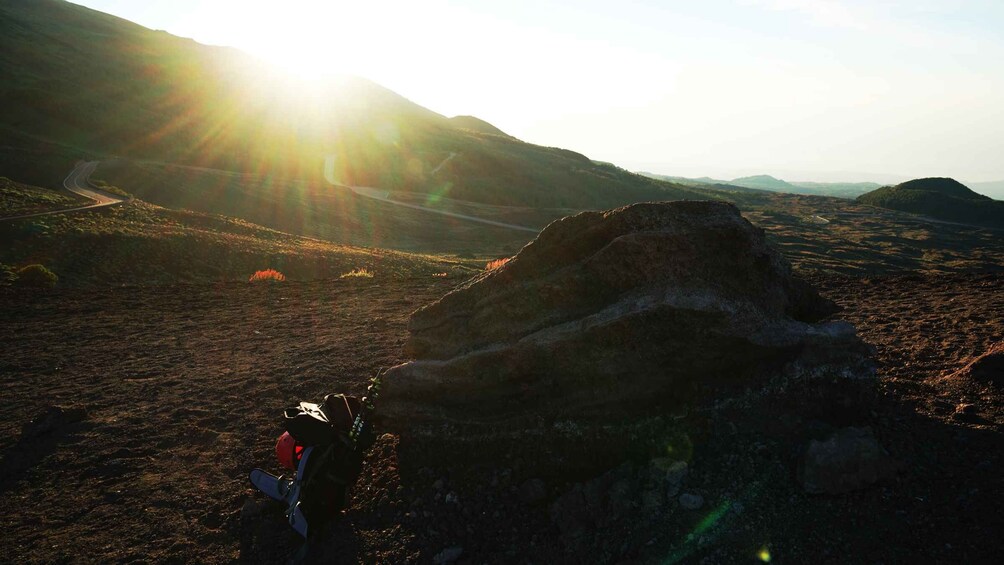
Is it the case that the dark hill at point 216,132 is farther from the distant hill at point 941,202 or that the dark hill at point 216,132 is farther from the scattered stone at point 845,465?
the scattered stone at point 845,465

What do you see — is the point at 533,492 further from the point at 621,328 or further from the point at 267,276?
the point at 267,276

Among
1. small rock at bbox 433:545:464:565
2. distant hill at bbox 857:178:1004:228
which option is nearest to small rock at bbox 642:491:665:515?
small rock at bbox 433:545:464:565

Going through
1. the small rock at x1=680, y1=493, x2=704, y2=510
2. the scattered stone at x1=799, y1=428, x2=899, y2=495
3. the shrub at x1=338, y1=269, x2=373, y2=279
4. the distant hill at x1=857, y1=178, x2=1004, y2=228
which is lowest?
the shrub at x1=338, y1=269, x2=373, y2=279

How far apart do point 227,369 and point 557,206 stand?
Result: 269ft

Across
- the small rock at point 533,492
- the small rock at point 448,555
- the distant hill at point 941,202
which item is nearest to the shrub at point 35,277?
the small rock at point 448,555

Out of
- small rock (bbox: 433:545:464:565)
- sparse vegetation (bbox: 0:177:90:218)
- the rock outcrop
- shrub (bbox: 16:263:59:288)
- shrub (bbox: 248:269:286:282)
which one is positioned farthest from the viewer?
sparse vegetation (bbox: 0:177:90:218)

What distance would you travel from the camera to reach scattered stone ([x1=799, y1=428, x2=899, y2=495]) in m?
5.21

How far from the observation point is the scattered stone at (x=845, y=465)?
521 centimetres

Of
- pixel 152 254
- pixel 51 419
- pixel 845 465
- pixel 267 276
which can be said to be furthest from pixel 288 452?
pixel 152 254

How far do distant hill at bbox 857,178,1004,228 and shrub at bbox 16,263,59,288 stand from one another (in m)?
115

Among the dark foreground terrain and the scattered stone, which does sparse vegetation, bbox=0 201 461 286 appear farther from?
the scattered stone

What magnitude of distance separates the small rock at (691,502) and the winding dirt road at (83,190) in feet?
121

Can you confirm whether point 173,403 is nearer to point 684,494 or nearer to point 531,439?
point 531,439

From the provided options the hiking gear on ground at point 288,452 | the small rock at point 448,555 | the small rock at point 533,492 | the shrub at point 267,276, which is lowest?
the shrub at point 267,276
